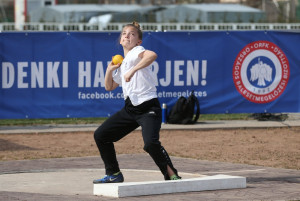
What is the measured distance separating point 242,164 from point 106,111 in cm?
593

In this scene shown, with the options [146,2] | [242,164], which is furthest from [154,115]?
[146,2]

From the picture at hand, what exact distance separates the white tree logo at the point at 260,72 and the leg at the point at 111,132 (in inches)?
341

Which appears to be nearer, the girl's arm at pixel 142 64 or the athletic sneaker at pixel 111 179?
the girl's arm at pixel 142 64

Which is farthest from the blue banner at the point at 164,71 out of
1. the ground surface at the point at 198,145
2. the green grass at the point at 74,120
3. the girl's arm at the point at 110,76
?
the girl's arm at the point at 110,76

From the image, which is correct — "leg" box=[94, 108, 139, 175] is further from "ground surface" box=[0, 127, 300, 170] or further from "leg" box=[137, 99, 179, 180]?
"ground surface" box=[0, 127, 300, 170]

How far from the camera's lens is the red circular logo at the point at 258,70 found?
1816cm

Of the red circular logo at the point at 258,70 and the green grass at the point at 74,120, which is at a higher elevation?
the red circular logo at the point at 258,70

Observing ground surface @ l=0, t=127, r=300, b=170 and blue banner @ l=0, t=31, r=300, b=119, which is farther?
blue banner @ l=0, t=31, r=300, b=119

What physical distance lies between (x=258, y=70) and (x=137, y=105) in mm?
8971

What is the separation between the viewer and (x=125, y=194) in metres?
9.07

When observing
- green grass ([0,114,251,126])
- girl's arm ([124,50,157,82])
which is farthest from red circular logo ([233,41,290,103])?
girl's arm ([124,50,157,82])

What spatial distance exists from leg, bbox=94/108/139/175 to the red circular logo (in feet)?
28.4

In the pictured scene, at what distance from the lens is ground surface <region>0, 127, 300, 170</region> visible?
517 inches

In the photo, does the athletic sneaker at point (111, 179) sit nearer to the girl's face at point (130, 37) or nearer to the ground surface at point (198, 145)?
the girl's face at point (130, 37)
